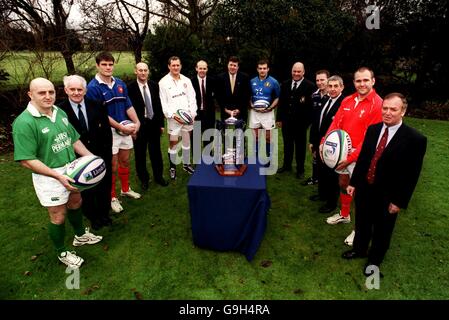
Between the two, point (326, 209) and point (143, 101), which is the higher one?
point (143, 101)

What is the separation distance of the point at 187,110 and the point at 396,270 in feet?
13.1

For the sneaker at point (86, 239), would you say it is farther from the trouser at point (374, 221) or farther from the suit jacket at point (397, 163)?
the suit jacket at point (397, 163)

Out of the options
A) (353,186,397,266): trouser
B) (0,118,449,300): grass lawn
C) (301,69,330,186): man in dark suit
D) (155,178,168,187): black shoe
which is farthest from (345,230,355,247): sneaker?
(155,178,168,187): black shoe

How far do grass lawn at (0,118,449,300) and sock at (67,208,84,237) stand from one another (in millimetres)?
253

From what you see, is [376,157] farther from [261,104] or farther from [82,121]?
[82,121]

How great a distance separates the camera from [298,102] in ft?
17.6

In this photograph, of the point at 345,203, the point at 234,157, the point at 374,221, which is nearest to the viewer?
the point at 374,221

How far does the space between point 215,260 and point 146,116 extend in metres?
2.70

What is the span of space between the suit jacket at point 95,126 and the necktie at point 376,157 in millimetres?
3220

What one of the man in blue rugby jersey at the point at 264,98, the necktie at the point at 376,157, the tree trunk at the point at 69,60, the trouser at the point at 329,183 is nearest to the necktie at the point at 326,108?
the trouser at the point at 329,183

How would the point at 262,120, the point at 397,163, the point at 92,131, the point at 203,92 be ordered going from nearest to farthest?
the point at 397,163, the point at 92,131, the point at 262,120, the point at 203,92
